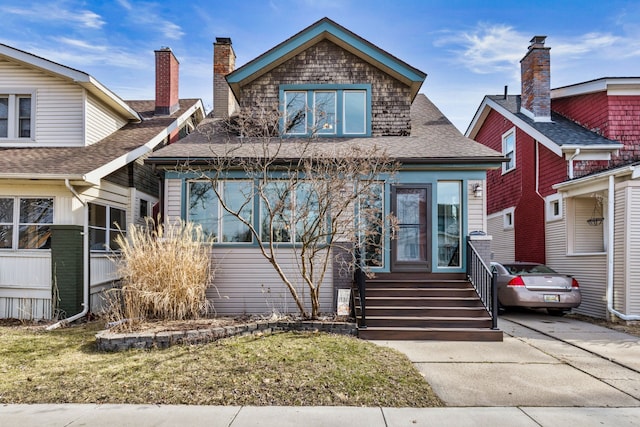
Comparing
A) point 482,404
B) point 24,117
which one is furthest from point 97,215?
point 482,404

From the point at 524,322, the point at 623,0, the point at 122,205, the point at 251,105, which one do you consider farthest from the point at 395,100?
the point at 122,205

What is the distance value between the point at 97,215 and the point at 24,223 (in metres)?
1.36

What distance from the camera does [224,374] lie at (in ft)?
16.2

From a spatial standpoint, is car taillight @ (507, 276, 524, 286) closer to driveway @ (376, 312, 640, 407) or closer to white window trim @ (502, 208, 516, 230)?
driveway @ (376, 312, 640, 407)

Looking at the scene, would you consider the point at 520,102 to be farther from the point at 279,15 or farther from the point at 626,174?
the point at 279,15

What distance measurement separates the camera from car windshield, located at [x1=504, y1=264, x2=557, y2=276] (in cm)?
933

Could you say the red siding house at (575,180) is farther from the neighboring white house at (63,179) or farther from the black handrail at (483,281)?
the neighboring white house at (63,179)

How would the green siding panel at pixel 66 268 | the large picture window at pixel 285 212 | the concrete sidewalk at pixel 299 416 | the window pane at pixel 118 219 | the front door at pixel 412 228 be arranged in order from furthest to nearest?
the window pane at pixel 118 219, the front door at pixel 412 228, the large picture window at pixel 285 212, the green siding panel at pixel 66 268, the concrete sidewalk at pixel 299 416

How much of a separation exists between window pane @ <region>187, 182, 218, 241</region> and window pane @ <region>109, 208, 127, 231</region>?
2.35 m

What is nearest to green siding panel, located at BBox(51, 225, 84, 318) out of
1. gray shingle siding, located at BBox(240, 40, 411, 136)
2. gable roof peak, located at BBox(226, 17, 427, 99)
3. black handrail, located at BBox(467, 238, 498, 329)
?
gray shingle siding, located at BBox(240, 40, 411, 136)

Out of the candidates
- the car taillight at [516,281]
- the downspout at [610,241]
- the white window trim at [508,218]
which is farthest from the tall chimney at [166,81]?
the downspout at [610,241]

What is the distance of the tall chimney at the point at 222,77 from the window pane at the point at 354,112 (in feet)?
11.5

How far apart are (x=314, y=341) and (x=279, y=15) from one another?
845cm

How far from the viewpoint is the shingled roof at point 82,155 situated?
809 centimetres
